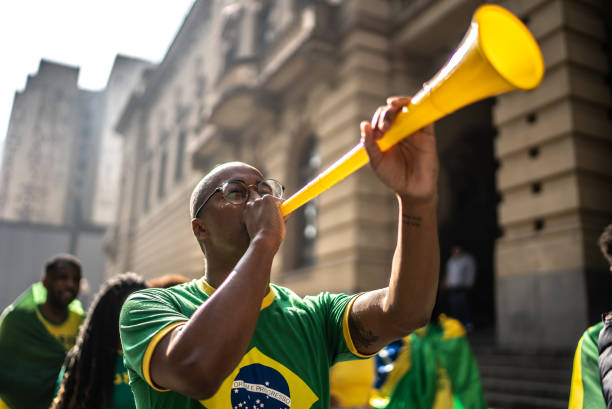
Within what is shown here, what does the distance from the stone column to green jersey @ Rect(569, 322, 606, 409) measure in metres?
4.49

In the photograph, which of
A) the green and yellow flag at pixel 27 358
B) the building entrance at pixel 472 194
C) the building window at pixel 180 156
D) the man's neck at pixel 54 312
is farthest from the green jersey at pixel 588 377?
the building window at pixel 180 156

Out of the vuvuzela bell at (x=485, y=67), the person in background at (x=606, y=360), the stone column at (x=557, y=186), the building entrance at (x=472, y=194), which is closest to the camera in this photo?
the vuvuzela bell at (x=485, y=67)

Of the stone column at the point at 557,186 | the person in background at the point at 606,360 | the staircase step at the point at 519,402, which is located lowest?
the staircase step at the point at 519,402

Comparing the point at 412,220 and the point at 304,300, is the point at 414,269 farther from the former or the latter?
the point at 304,300

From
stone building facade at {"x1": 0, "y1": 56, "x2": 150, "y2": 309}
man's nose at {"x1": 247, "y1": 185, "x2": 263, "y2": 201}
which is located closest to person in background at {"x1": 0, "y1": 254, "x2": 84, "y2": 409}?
man's nose at {"x1": 247, "y1": 185, "x2": 263, "y2": 201}

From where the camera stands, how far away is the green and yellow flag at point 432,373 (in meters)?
4.14

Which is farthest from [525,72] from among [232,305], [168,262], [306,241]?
[168,262]

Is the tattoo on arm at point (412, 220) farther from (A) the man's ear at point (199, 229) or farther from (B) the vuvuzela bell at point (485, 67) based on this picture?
(A) the man's ear at point (199, 229)

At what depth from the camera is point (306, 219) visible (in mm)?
13086

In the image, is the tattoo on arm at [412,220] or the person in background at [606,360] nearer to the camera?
the tattoo on arm at [412,220]

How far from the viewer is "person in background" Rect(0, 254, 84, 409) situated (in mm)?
3482

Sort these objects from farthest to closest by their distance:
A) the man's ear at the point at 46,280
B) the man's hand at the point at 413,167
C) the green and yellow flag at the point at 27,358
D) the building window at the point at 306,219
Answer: the building window at the point at 306,219 < the man's ear at the point at 46,280 < the green and yellow flag at the point at 27,358 < the man's hand at the point at 413,167

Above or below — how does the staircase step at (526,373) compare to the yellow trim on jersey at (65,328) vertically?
below

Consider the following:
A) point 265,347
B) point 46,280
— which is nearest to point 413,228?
point 265,347
